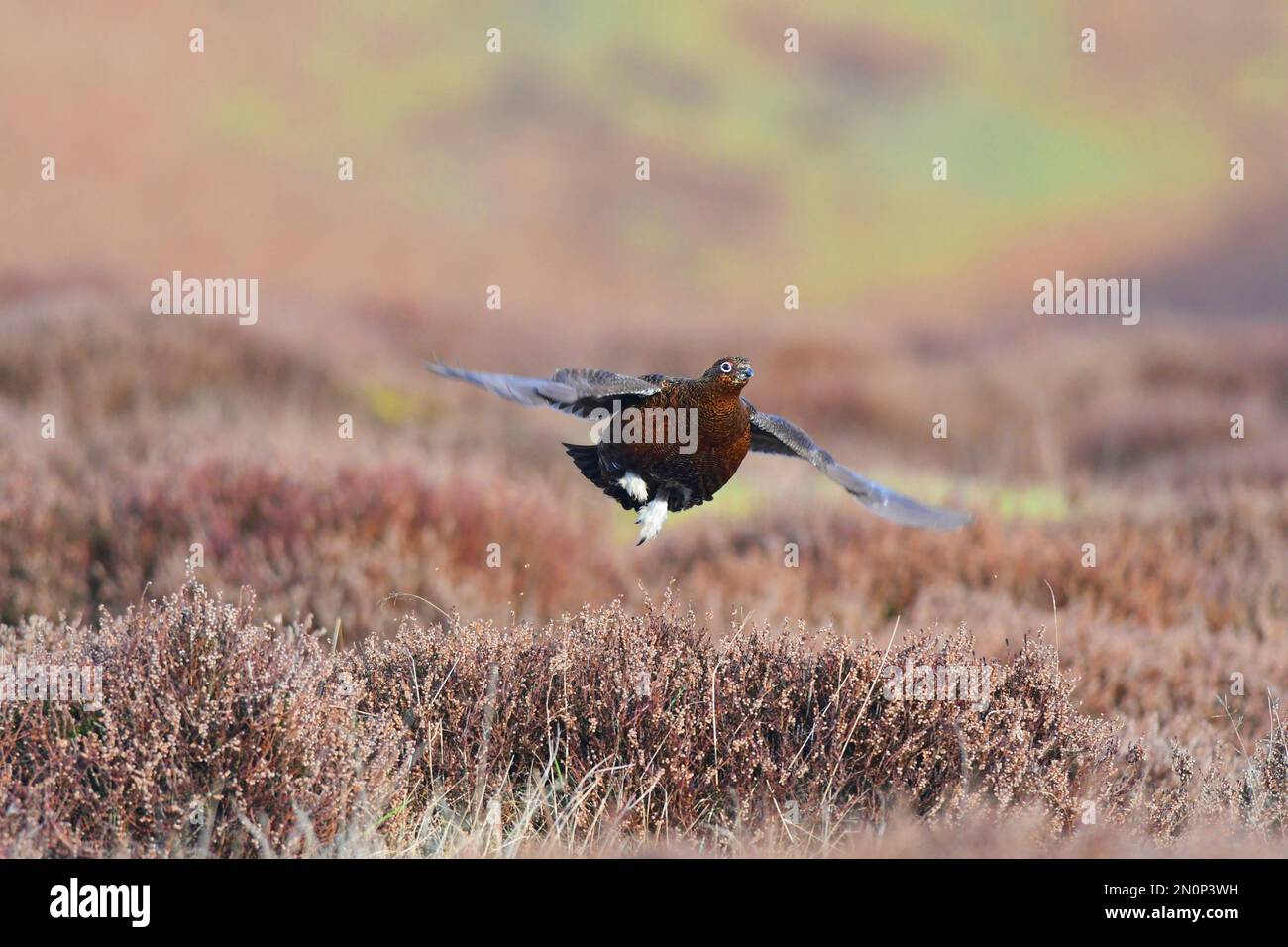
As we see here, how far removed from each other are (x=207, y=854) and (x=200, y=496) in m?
4.80

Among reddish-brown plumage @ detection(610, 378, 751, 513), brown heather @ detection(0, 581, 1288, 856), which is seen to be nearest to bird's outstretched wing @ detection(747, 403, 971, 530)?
reddish-brown plumage @ detection(610, 378, 751, 513)

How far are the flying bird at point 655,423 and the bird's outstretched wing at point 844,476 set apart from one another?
8 centimetres

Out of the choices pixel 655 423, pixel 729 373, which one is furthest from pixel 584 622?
pixel 729 373

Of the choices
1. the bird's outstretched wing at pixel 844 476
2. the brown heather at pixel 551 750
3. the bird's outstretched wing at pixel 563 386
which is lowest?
the brown heather at pixel 551 750

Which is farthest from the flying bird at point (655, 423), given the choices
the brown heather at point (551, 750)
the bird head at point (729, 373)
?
the brown heather at point (551, 750)

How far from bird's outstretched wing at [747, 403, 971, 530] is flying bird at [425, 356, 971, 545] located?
84 millimetres

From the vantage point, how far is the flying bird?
3412 millimetres

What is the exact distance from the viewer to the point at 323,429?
1132 cm

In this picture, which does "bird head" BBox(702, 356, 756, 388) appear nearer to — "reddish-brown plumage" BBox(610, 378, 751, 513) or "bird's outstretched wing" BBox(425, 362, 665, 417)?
"reddish-brown plumage" BBox(610, 378, 751, 513)

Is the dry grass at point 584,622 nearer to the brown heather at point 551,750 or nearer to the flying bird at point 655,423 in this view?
the brown heather at point 551,750

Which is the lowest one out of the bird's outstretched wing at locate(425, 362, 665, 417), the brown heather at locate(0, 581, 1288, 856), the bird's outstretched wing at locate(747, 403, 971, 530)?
the brown heather at locate(0, 581, 1288, 856)

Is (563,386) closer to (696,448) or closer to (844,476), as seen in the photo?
(696,448)

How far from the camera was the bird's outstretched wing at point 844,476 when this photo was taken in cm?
377
